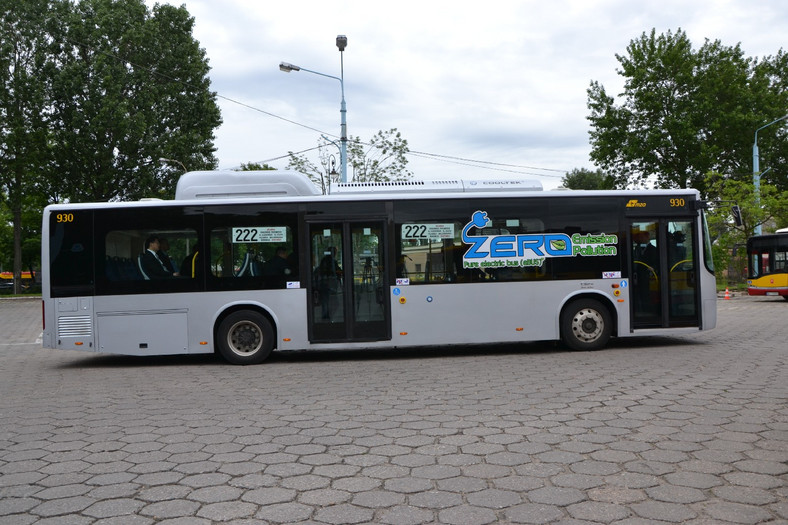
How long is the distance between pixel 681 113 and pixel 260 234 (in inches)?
1378

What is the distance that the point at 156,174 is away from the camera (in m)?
36.5

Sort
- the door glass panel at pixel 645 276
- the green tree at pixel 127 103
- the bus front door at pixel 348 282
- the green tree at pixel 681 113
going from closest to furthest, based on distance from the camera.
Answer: the bus front door at pixel 348 282
the door glass panel at pixel 645 276
the green tree at pixel 127 103
the green tree at pixel 681 113

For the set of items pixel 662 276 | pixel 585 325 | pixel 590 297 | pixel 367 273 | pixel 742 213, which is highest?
pixel 742 213

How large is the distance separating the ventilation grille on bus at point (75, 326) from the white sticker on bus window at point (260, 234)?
264 cm

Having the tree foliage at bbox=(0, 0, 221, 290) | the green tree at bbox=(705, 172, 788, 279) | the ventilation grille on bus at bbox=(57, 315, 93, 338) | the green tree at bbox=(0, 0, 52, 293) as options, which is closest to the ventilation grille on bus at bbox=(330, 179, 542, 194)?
the ventilation grille on bus at bbox=(57, 315, 93, 338)

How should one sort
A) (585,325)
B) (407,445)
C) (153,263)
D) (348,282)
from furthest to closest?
(585,325), (348,282), (153,263), (407,445)

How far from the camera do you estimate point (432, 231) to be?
11.1 meters

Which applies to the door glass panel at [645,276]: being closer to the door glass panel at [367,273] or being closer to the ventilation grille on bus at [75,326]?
the door glass panel at [367,273]

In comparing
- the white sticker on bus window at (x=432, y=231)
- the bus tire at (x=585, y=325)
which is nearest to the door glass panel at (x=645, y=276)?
the bus tire at (x=585, y=325)

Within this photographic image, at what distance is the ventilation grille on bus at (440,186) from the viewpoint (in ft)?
36.7

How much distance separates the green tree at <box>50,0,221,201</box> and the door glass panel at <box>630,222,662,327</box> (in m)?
28.5

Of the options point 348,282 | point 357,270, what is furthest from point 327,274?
point 357,270

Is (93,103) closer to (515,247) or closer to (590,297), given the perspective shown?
(515,247)

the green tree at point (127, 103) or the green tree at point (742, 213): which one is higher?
the green tree at point (127, 103)
